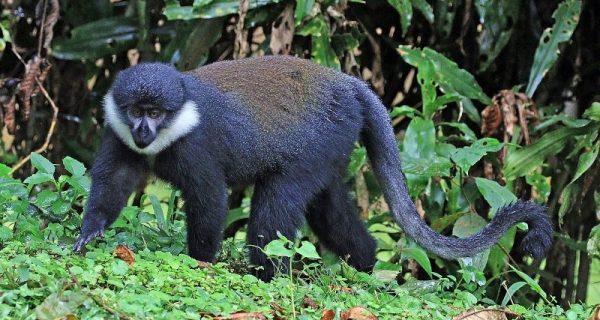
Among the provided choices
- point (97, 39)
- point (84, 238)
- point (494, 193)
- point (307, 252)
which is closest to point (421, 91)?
point (494, 193)

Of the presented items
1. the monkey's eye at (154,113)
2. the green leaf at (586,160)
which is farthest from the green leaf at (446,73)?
the monkey's eye at (154,113)

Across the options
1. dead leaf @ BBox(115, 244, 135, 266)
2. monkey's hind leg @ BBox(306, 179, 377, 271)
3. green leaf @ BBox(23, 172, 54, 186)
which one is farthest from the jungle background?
dead leaf @ BBox(115, 244, 135, 266)

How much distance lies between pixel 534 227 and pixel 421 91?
229 cm

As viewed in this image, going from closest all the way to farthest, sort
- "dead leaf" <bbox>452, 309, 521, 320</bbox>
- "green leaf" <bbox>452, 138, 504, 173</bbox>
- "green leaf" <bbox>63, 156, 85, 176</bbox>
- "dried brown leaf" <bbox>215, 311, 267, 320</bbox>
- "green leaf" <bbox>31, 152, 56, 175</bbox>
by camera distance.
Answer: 1. "dried brown leaf" <bbox>215, 311, 267, 320</bbox>
2. "dead leaf" <bbox>452, 309, 521, 320</bbox>
3. "green leaf" <bbox>31, 152, 56, 175</bbox>
4. "green leaf" <bbox>63, 156, 85, 176</bbox>
5. "green leaf" <bbox>452, 138, 504, 173</bbox>

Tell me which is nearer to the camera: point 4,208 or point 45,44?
point 4,208

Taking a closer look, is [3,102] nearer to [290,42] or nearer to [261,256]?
[290,42]

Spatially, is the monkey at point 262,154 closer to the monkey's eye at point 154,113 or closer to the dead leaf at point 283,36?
the monkey's eye at point 154,113

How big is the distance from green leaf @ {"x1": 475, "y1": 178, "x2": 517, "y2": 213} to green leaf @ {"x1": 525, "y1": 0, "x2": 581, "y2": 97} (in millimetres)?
966

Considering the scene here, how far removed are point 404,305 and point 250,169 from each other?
1.24 metres

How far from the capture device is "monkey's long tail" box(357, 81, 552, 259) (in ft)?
17.3

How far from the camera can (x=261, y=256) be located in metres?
5.07

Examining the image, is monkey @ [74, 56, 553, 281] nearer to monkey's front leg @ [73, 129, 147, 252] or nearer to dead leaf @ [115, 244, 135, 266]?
monkey's front leg @ [73, 129, 147, 252]

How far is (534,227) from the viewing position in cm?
512

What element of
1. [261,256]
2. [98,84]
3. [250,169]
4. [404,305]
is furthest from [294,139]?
[98,84]
